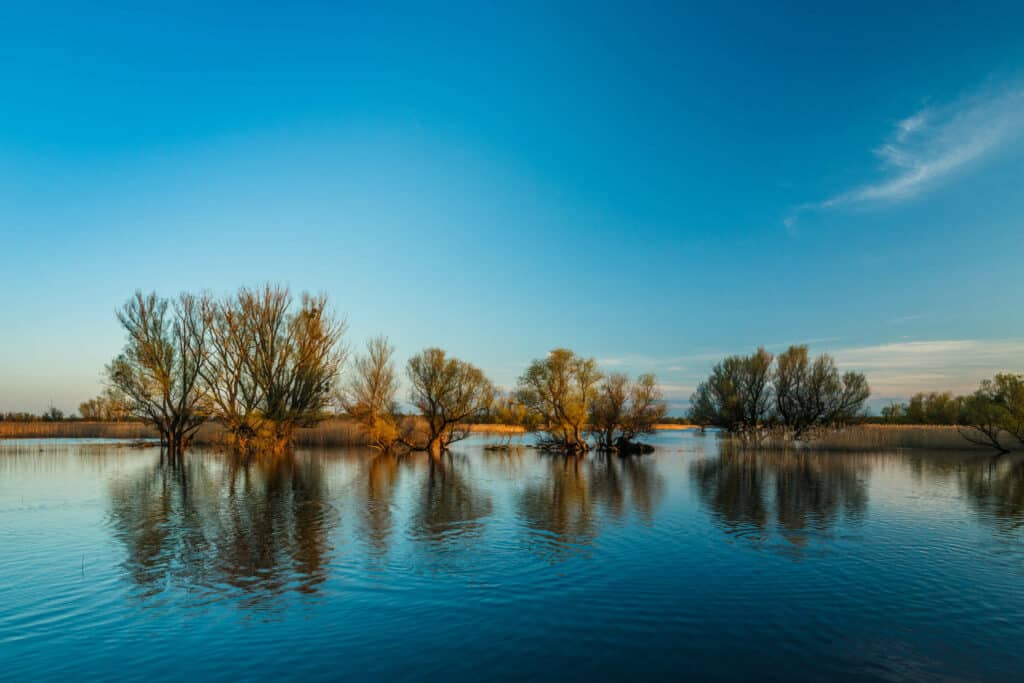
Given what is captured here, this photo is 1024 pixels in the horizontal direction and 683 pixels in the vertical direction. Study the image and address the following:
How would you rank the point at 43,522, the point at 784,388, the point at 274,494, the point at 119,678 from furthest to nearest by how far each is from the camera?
the point at 784,388 < the point at 274,494 < the point at 43,522 < the point at 119,678

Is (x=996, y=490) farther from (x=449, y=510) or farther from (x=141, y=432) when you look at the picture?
(x=141, y=432)

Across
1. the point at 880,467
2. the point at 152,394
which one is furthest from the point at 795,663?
the point at 152,394

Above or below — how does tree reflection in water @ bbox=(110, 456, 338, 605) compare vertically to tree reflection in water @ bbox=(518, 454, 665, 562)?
above

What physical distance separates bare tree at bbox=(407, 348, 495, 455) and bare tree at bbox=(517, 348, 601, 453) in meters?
4.44

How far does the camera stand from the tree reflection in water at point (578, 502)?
50.9 ft

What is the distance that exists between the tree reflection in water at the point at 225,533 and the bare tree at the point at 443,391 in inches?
940

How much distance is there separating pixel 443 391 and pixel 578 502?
3288 centimetres

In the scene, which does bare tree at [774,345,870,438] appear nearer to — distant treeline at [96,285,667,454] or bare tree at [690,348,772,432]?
bare tree at [690,348,772,432]

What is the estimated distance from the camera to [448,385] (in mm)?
54094

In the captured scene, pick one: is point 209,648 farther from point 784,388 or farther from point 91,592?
point 784,388

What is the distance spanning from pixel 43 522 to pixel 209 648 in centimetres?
1324

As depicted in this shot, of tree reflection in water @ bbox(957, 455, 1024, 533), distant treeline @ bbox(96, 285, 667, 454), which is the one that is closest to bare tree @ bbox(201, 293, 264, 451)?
distant treeline @ bbox(96, 285, 667, 454)

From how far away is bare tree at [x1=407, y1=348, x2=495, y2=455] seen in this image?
53.8m

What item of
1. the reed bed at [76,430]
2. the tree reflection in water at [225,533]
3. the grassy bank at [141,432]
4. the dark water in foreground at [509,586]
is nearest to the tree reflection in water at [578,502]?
the dark water in foreground at [509,586]
